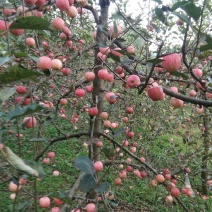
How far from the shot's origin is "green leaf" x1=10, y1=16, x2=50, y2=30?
67 centimetres

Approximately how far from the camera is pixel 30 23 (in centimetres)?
69

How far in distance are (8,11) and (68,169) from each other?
11.3 ft

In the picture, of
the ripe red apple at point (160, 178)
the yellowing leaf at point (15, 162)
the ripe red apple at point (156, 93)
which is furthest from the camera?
the ripe red apple at point (160, 178)

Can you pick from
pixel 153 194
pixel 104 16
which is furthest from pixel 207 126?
pixel 104 16

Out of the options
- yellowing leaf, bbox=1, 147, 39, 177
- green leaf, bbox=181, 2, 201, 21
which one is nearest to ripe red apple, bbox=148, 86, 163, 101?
green leaf, bbox=181, 2, 201, 21

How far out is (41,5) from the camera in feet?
4.21

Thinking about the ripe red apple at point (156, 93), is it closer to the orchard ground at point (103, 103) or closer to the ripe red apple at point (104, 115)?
the orchard ground at point (103, 103)

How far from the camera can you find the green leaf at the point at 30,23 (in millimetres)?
667

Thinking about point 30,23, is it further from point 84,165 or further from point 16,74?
point 84,165

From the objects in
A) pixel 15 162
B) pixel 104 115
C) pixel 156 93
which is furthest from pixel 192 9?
pixel 104 115

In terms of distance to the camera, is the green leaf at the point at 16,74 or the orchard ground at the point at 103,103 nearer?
the green leaf at the point at 16,74

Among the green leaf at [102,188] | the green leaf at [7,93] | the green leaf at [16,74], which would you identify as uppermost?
the green leaf at [16,74]

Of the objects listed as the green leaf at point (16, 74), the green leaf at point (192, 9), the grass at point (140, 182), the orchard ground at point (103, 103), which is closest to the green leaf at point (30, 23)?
the orchard ground at point (103, 103)

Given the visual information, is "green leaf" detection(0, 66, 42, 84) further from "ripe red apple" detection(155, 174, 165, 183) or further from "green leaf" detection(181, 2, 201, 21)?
"ripe red apple" detection(155, 174, 165, 183)
